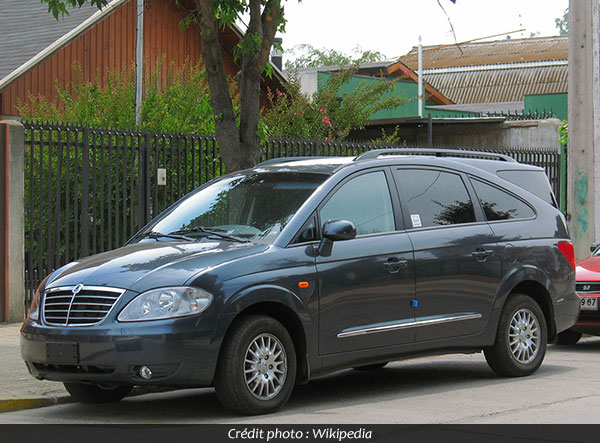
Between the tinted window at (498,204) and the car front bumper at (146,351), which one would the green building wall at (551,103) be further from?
the car front bumper at (146,351)

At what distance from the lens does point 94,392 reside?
8125 millimetres

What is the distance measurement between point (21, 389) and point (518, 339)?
435 cm

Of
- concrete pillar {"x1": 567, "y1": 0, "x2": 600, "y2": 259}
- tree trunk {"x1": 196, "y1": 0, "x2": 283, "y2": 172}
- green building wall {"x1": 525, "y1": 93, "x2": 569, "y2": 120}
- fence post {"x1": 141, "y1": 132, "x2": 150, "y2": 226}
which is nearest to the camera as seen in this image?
tree trunk {"x1": 196, "y1": 0, "x2": 283, "y2": 172}

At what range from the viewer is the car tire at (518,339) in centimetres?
912

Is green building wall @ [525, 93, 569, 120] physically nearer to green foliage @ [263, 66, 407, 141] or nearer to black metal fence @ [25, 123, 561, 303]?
green foliage @ [263, 66, 407, 141]

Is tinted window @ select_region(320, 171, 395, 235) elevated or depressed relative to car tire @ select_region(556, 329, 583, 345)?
elevated

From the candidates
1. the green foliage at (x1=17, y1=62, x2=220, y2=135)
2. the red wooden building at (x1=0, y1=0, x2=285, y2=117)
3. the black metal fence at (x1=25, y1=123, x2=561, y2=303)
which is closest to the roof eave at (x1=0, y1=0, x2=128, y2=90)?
the red wooden building at (x1=0, y1=0, x2=285, y2=117)

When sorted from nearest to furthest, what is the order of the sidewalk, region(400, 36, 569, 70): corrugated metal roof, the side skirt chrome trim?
1. the side skirt chrome trim
2. the sidewalk
3. region(400, 36, 569, 70): corrugated metal roof

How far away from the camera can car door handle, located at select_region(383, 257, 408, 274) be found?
8.16 meters

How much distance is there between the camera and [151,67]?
27922mm

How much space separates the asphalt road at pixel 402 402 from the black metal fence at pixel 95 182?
15.8ft

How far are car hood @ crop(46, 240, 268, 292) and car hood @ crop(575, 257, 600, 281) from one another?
5.53 m

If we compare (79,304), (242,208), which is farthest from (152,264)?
(242,208)

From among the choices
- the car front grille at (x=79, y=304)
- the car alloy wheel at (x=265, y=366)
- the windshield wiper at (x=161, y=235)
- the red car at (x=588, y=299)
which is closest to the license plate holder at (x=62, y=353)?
the car front grille at (x=79, y=304)
